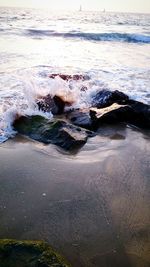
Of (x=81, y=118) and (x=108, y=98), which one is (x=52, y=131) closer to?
(x=81, y=118)

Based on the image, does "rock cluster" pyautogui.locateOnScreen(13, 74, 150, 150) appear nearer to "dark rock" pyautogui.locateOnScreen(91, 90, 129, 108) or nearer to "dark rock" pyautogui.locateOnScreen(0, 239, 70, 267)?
"dark rock" pyautogui.locateOnScreen(91, 90, 129, 108)

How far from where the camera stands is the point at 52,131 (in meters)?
5.29

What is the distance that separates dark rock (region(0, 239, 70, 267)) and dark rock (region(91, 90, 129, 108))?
200 inches

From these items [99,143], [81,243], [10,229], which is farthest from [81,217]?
[99,143]

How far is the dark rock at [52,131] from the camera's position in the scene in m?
5.05

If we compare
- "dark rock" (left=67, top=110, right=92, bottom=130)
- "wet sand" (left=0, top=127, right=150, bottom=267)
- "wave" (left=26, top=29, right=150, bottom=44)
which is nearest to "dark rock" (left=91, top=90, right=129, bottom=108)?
"dark rock" (left=67, top=110, right=92, bottom=130)

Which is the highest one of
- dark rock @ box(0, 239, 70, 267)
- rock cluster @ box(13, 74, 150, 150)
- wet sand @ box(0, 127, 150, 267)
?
dark rock @ box(0, 239, 70, 267)

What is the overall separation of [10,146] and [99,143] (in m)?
1.45

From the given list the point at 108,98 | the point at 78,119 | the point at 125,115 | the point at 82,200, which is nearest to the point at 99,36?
the point at 108,98

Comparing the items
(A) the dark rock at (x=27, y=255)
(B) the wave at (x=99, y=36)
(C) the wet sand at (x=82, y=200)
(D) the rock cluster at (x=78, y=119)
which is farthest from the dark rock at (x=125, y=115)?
(B) the wave at (x=99, y=36)

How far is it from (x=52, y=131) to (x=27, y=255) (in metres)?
3.14

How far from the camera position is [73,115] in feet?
21.5

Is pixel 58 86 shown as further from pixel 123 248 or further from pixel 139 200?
pixel 123 248

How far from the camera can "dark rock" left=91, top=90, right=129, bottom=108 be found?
7.13 metres
